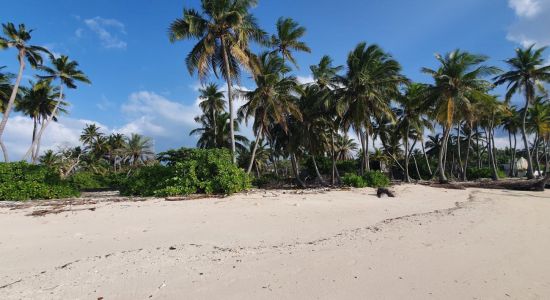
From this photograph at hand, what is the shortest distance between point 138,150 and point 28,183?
32.6 metres

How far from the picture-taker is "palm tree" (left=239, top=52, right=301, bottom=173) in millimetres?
22266

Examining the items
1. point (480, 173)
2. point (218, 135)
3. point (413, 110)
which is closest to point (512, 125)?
point (480, 173)

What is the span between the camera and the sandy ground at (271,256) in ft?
12.2

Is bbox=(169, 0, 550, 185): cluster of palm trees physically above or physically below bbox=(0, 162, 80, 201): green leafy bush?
above

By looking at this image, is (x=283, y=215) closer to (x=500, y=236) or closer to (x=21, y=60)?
(x=500, y=236)

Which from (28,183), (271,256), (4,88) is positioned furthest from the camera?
(4,88)

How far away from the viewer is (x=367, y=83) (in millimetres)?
23016

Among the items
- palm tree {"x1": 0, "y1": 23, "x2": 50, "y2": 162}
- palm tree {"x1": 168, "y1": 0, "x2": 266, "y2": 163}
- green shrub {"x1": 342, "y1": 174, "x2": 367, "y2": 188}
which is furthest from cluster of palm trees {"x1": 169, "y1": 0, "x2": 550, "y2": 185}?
palm tree {"x1": 0, "y1": 23, "x2": 50, "y2": 162}

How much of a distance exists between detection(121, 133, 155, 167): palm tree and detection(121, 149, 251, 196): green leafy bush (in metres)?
33.4

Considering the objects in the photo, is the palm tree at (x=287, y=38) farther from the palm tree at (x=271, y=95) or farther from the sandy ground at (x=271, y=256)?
the sandy ground at (x=271, y=256)

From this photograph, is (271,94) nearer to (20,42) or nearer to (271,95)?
(271,95)

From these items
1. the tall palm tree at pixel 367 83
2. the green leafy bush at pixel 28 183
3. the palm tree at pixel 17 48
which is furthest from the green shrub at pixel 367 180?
the palm tree at pixel 17 48

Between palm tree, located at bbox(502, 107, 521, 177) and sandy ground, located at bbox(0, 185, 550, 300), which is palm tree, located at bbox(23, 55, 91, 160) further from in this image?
palm tree, located at bbox(502, 107, 521, 177)

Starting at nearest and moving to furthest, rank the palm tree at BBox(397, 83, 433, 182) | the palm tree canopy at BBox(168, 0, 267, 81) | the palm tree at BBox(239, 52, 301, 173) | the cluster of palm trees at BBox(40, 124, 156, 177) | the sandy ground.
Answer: the sandy ground < the palm tree canopy at BBox(168, 0, 267, 81) < the palm tree at BBox(239, 52, 301, 173) < the palm tree at BBox(397, 83, 433, 182) < the cluster of palm trees at BBox(40, 124, 156, 177)
